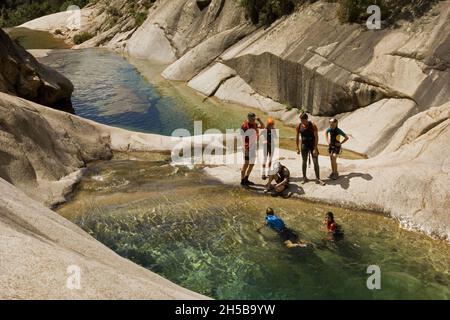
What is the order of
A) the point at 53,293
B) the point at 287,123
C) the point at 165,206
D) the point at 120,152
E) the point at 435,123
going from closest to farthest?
the point at 53,293
the point at 165,206
the point at 435,123
the point at 120,152
the point at 287,123

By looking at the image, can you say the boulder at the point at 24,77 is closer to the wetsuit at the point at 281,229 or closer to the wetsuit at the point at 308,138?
the wetsuit at the point at 308,138

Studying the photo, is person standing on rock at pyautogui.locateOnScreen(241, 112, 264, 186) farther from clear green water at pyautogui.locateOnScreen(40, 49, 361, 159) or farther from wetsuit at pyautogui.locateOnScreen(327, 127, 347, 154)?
clear green water at pyautogui.locateOnScreen(40, 49, 361, 159)

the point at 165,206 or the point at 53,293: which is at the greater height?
the point at 53,293

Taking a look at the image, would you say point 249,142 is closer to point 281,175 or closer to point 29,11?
point 281,175

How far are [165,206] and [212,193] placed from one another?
1579 mm

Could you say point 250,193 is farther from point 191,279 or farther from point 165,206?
point 191,279

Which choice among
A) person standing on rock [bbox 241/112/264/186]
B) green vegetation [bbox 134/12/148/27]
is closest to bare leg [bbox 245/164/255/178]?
person standing on rock [bbox 241/112/264/186]

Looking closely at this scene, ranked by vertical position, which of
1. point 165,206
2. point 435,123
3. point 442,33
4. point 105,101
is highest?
point 442,33

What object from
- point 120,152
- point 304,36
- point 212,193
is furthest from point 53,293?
point 304,36

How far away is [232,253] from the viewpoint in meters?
11.8

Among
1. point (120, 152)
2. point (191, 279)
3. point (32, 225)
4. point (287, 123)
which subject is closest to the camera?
point (32, 225)

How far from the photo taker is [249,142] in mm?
14492

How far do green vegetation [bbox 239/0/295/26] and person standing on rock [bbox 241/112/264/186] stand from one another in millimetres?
17016

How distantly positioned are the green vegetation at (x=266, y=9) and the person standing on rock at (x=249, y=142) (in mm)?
17016
